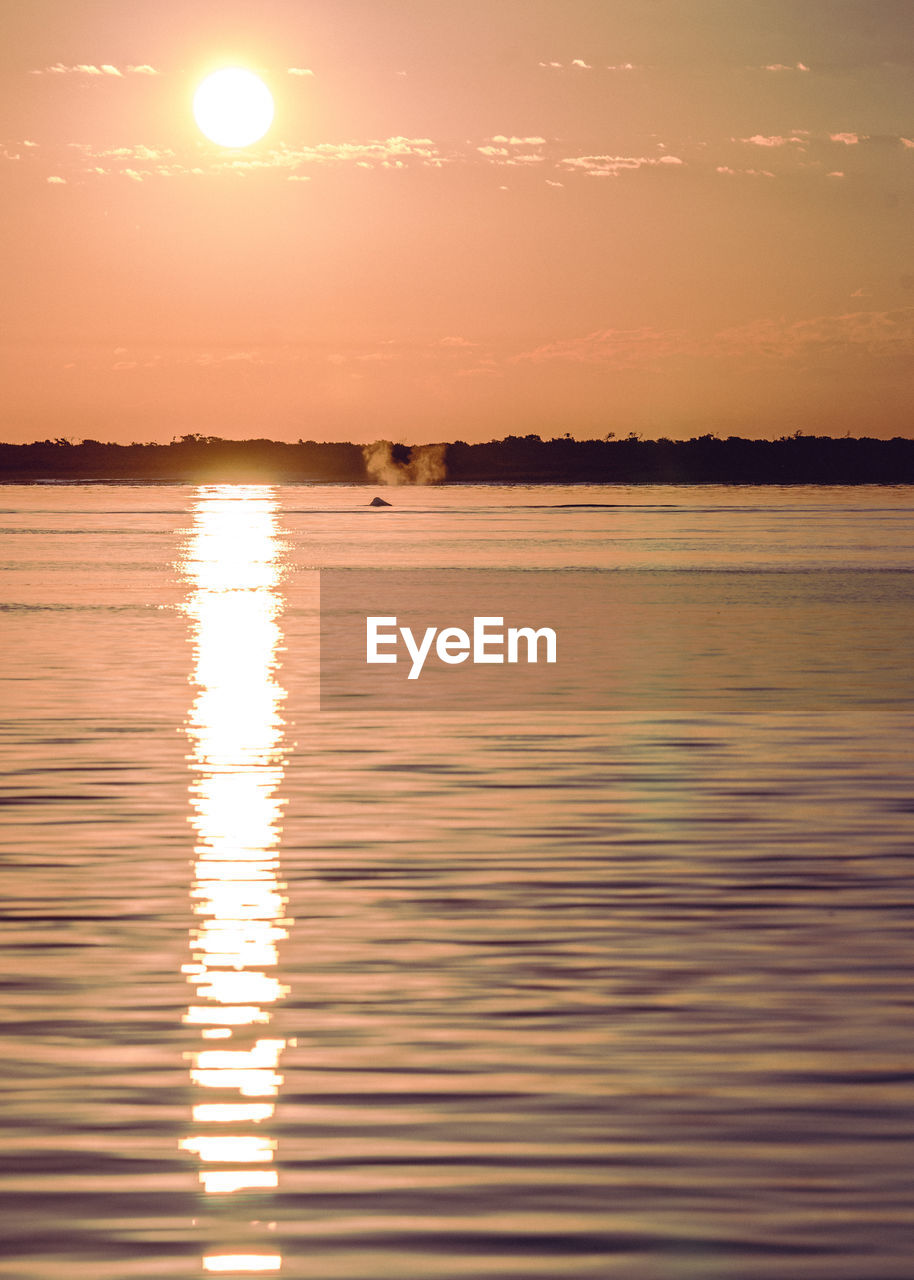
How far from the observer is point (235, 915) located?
13164mm

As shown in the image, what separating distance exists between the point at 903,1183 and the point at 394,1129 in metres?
2.25

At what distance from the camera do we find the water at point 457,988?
7570 mm

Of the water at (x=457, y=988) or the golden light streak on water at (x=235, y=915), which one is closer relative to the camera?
the water at (x=457, y=988)

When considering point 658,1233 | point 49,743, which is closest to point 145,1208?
point 658,1233

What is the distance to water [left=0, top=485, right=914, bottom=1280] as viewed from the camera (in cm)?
757

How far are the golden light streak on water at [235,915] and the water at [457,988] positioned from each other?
4cm

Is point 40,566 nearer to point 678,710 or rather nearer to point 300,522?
point 678,710

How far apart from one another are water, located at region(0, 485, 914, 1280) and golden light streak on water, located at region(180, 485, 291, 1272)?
0.04m

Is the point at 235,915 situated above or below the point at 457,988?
above

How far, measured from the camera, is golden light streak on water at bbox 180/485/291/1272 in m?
8.36

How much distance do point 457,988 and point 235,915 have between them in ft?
8.55

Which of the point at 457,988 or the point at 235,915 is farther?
the point at 235,915

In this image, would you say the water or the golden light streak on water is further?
the golden light streak on water

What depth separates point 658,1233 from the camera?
24.4ft
